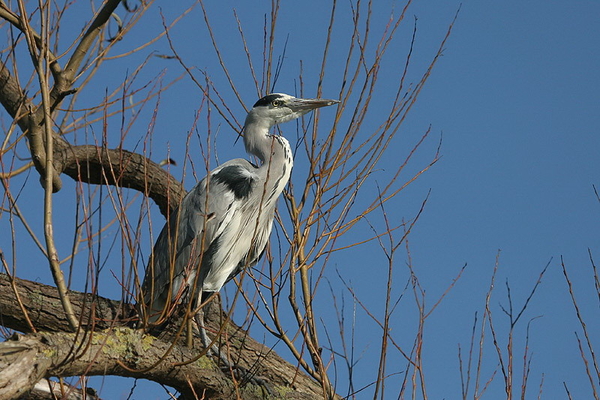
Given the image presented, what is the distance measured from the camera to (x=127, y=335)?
123 inches

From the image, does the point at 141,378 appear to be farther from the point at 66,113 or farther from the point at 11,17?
the point at 66,113

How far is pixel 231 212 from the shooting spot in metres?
4.76

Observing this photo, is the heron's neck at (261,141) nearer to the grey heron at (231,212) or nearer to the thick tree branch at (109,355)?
the grey heron at (231,212)

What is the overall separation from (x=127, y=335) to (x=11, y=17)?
6.19 feet

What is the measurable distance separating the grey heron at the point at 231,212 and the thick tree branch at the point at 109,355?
31cm

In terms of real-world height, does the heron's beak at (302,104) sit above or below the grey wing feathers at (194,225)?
above

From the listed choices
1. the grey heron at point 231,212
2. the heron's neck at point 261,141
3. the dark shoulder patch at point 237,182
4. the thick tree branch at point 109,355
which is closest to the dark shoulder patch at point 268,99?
the grey heron at point 231,212

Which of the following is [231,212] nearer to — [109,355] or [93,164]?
[93,164]

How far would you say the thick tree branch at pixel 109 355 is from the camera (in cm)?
264

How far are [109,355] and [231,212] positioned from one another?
1.83m

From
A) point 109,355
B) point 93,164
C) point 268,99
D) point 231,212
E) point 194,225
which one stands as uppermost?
point 268,99

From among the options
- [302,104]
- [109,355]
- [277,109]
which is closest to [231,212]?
[277,109]

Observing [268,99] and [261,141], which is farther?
[261,141]

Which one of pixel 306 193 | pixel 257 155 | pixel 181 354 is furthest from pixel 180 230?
pixel 181 354
